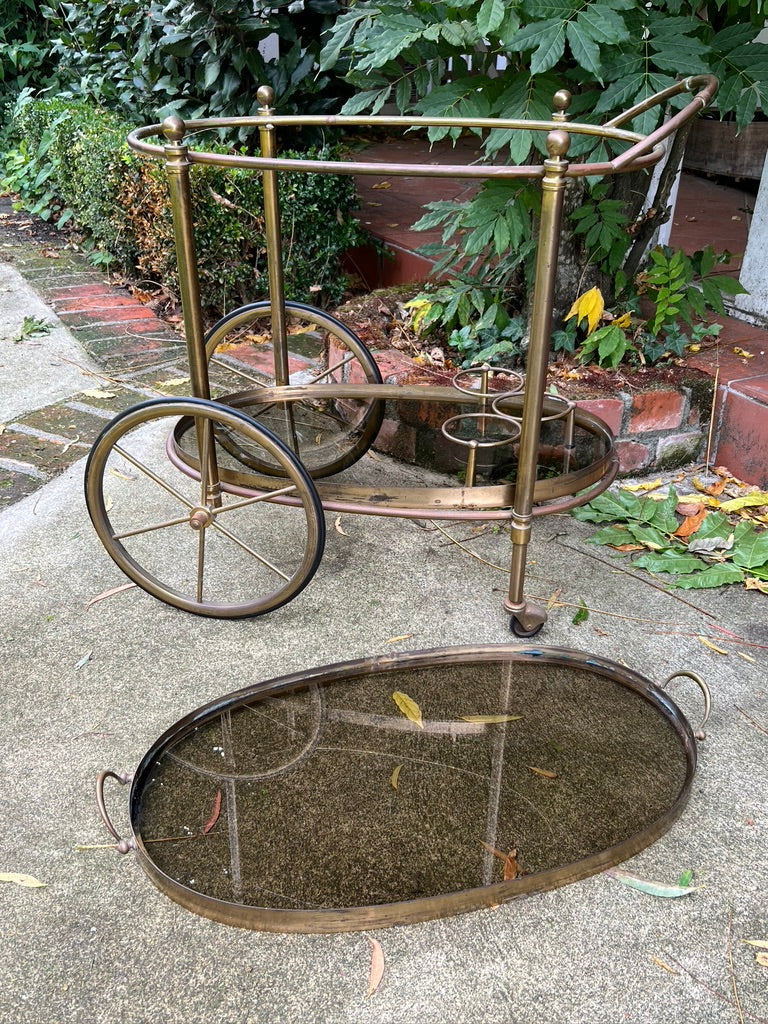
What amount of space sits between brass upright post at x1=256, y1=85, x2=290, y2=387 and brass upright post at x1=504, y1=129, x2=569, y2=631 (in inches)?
35.5

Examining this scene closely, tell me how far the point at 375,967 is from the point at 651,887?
0.50 meters

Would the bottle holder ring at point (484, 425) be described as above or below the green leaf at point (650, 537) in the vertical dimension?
above

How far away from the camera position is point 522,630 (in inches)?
88.2

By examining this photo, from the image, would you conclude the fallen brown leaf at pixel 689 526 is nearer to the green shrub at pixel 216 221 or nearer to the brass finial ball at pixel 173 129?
the brass finial ball at pixel 173 129

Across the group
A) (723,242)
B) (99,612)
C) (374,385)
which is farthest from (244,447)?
(723,242)

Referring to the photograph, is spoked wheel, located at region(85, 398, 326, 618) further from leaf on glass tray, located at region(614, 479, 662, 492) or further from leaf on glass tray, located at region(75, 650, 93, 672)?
leaf on glass tray, located at region(614, 479, 662, 492)

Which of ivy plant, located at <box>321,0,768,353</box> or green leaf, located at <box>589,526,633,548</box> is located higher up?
ivy plant, located at <box>321,0,768,353</box>

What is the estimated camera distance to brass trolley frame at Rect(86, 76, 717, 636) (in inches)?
73.8

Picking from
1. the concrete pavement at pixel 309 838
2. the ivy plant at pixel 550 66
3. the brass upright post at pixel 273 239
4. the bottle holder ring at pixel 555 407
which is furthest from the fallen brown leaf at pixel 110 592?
the ivy plant at pixel 550 66

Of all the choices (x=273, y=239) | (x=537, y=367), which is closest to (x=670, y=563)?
(x=537, y=367)

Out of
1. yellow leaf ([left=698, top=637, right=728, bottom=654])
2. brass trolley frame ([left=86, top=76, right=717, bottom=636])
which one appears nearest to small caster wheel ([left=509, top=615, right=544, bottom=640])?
brass trolley frame ([left=86, top=76, right=717, bottom=636])

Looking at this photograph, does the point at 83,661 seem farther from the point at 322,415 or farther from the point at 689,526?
the point at 689,526

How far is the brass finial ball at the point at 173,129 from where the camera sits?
204 cm

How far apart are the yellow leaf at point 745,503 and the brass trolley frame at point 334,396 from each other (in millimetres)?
483
